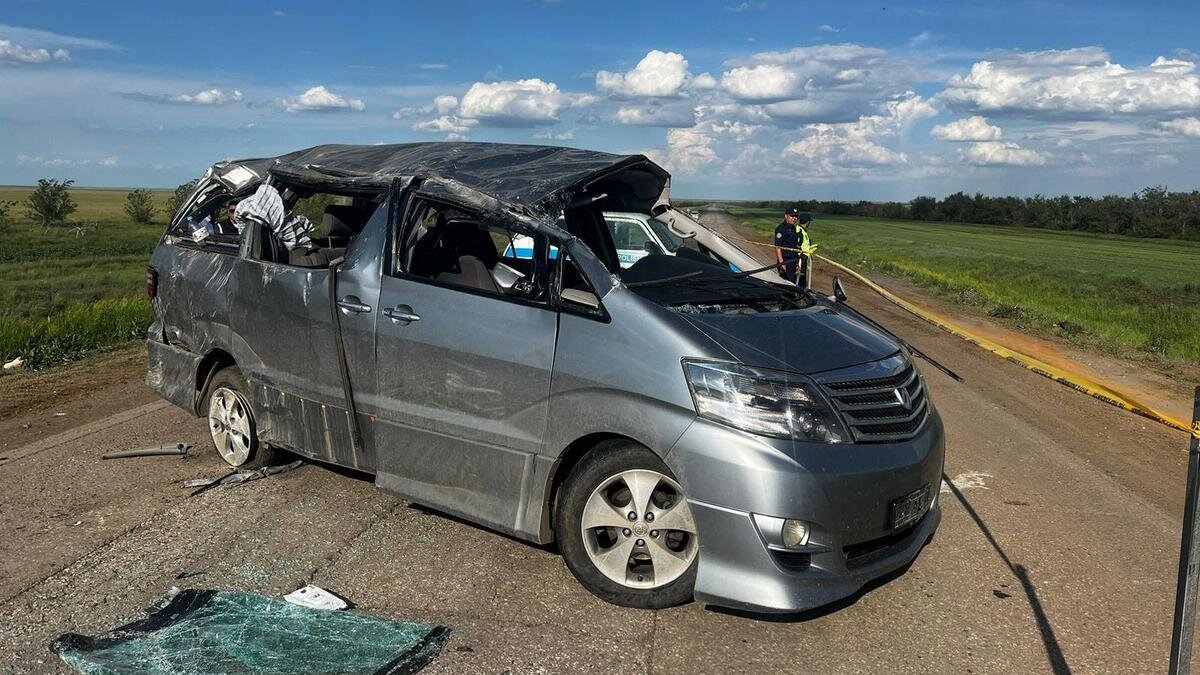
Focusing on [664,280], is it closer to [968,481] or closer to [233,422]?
[968,481]

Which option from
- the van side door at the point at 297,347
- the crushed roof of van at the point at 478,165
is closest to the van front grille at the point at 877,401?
the crushed roof of van at the point at 478,165

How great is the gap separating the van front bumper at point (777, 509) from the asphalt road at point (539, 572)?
280 millimetres

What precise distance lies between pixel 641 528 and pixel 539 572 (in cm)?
79

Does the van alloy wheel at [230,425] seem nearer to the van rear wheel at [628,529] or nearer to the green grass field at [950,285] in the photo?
the van rear wheel at [628,529]

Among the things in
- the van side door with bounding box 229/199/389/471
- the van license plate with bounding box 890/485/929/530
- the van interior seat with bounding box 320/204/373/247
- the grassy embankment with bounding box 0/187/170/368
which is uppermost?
the van interior seat with bounding box 320/204/373/247

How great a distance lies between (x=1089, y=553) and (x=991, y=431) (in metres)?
3.10

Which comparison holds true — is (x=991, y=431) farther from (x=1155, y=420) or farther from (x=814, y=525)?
(x=814, y=525)

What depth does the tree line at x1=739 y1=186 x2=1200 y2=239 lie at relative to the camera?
8931 cm

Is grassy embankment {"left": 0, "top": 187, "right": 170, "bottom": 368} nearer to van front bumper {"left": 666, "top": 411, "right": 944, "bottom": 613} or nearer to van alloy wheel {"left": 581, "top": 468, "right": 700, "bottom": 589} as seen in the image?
van alloy wheel {"left": 581, "top": 468, "right": 700, "bottom": 589}

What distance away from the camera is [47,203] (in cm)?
6194

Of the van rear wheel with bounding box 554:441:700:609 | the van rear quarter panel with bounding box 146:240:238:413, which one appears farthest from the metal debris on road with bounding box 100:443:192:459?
the van rear wheel with bounding box 554:441:700:609

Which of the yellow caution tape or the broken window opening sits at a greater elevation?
the broken window opening

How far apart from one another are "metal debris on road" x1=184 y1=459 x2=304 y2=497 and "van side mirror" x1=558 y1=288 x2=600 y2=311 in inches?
110

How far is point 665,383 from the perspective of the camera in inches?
158
